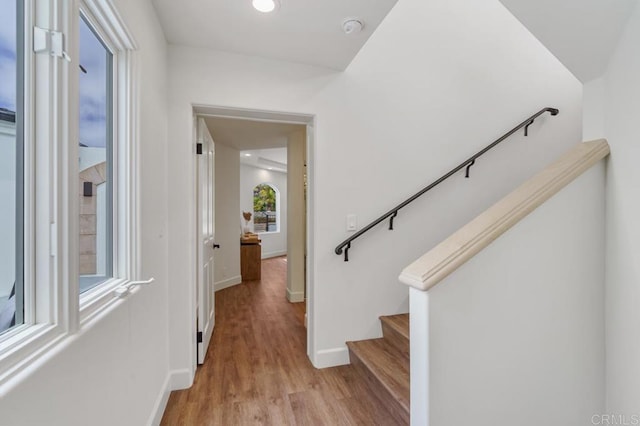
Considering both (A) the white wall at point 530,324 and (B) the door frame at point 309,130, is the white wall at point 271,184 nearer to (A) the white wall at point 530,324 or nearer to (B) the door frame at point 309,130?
(B) the door frame at point 309,130

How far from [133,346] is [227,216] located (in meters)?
3.56

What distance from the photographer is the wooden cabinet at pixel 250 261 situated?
5.14 meters

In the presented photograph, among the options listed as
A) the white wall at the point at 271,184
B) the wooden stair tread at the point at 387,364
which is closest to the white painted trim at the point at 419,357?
the wooden stair tread at the point at 387,364

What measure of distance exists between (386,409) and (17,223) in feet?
6.30

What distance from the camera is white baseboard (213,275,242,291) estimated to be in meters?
4.46

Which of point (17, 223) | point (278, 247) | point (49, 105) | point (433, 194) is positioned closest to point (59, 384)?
point (17, 223)

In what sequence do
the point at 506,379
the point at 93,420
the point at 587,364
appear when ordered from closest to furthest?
1. the point at 93,420
2. the point at 506,379
3. the point at 587,364

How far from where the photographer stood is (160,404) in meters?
1.72

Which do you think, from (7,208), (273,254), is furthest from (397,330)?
(273,254)

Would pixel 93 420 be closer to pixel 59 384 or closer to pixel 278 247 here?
pixel 59 384

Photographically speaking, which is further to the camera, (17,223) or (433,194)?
(433,194)

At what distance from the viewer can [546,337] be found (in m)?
1.29

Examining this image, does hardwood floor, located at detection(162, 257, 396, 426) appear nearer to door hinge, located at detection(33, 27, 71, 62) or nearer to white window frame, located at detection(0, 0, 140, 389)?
white window frame, located at detection(0, 0, 140, 389)

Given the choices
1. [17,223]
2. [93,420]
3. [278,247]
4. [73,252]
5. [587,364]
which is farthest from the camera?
[278,247]
